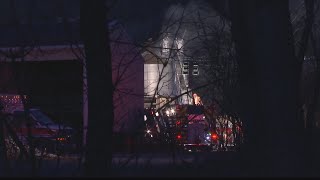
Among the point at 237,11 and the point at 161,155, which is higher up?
the point at 237,11

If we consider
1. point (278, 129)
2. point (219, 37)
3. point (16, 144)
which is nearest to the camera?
point (278, 129)

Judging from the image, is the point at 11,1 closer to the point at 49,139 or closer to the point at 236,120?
the point at 49,139

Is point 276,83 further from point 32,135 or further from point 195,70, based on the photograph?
point 195,70

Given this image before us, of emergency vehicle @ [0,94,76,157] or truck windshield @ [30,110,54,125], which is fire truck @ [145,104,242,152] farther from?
truck windshield @ [30,110,54,125]

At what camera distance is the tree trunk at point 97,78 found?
9156 millimetres

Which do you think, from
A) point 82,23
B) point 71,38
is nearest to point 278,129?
point 82,23

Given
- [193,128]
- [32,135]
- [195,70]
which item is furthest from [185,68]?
[32,135]

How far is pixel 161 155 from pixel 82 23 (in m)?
3.45

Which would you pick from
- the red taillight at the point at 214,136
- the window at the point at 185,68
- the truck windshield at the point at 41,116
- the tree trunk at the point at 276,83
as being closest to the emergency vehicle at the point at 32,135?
the truck windshield at the point at 41,116

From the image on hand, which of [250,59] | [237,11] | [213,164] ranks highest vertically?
[237,11]

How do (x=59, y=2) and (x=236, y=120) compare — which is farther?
(x=236, y=120)

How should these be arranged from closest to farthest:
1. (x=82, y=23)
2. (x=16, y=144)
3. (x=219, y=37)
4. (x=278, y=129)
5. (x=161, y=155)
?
(x=278, y=129) → (x=82, y=23) → (x=16, y=144) → (x=161, y=155) → (x=219, y=37)

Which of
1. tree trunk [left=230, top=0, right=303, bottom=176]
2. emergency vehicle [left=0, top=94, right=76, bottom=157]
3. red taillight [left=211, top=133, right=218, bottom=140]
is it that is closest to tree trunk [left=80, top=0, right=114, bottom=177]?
emergency vehicle [left=0, top=94, right=76, bottom=157]

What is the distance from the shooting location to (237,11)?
36.8 ft
